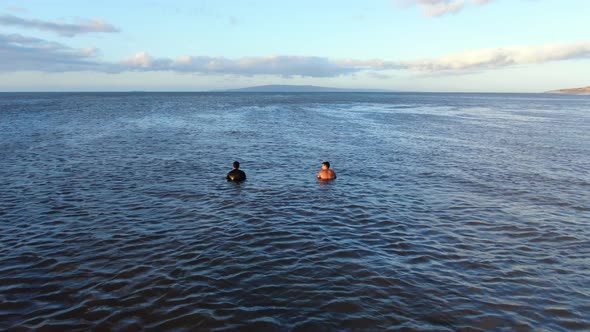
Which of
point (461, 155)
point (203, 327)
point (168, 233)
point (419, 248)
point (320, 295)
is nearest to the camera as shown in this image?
point (203, 327)

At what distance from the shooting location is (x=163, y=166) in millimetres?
31266

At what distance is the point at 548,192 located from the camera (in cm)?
2394

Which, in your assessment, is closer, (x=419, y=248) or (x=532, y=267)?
(x=532, y=267)

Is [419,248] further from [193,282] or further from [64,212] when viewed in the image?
[64,212]

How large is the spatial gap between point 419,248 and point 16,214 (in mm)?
18742

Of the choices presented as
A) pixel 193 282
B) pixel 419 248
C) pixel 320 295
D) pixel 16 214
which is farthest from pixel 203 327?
pixel 16 214

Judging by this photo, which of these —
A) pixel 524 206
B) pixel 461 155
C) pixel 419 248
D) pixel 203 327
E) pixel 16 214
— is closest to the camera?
pixel 203 327

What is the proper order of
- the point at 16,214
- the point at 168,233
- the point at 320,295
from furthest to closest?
the point at 16,214, the point at 168,233, the point at 320,295

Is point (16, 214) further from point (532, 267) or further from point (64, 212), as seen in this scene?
point (532, 267)

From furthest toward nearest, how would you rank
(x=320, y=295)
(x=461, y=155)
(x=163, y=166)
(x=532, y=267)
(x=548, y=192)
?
(x=461, y=155)
(x=163, y=166)
(x=548, y=192)
(x=532, y=267)
(x=320, y=295)

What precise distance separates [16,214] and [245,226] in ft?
37.1

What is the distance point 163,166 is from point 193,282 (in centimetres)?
2007

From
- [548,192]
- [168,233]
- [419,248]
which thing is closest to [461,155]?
[548,192]

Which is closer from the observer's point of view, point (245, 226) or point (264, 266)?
point (264, 266)
